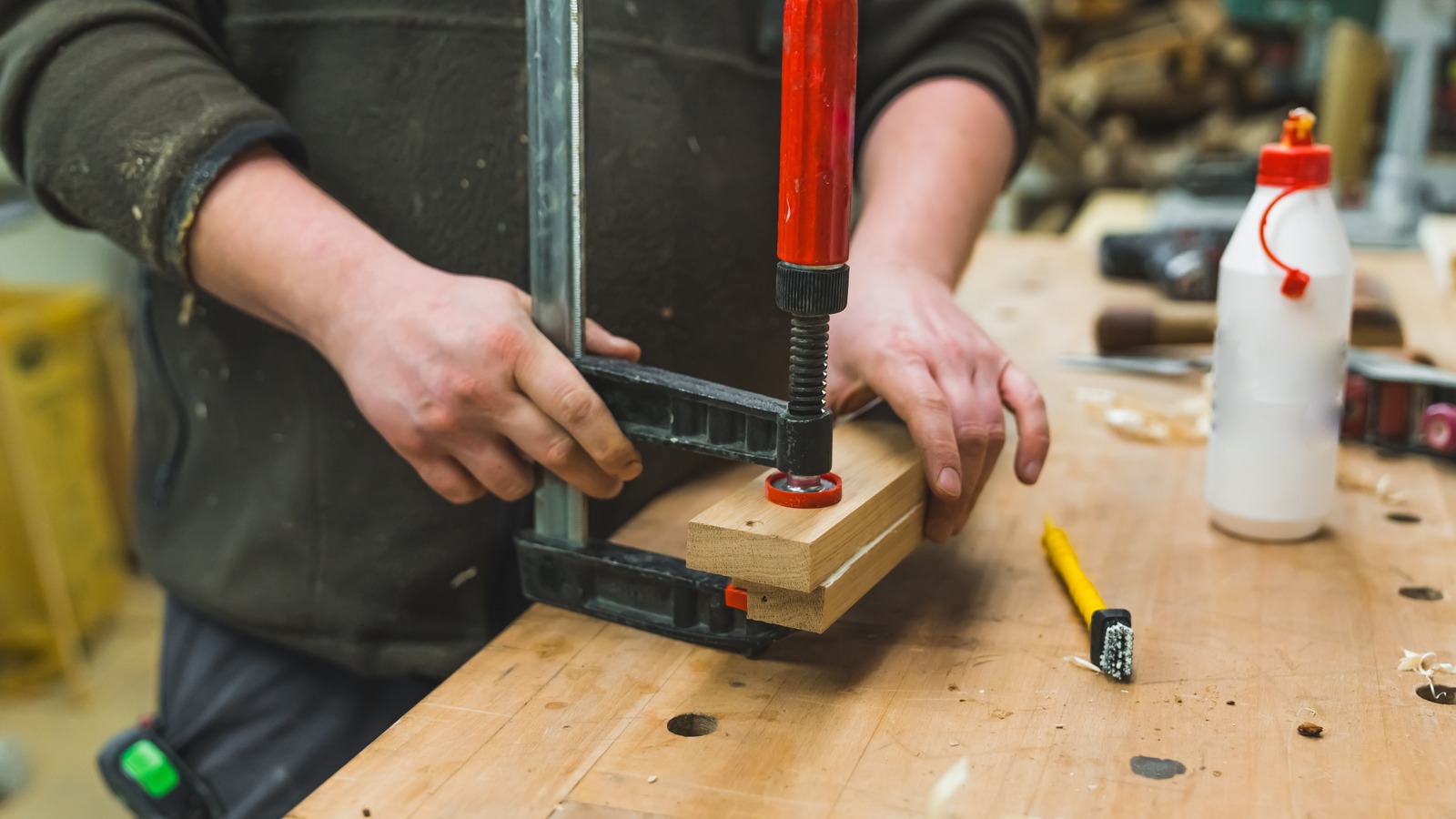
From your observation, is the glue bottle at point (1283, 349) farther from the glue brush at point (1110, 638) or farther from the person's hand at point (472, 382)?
the person's hand at point (472, 382)

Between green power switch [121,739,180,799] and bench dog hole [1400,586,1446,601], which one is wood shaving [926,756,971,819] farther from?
green power switch [121,739,180,799]

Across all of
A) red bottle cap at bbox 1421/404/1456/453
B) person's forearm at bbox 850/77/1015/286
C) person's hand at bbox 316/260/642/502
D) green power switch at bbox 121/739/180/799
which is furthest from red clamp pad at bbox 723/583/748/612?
red bottle cap at bbox 1421/404/1456/453

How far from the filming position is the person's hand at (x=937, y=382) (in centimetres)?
78

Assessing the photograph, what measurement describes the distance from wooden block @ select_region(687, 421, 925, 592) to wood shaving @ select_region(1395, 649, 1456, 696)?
0.31 m

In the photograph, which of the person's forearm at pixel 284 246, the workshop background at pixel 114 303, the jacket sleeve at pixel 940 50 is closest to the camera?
the person's forearm at pixel 284 246

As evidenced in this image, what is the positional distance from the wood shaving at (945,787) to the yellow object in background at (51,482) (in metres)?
2.17

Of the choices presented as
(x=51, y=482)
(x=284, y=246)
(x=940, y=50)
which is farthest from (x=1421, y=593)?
(x=51, y=482)

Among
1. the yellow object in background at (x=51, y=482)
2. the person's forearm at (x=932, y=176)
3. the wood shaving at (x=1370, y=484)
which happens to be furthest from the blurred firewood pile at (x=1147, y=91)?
the yellow object in background at (x=51, y=482)

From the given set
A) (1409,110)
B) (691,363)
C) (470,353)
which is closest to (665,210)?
(691,363)

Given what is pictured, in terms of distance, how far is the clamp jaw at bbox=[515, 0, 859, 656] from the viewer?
0.60 m

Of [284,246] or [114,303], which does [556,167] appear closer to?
[284,246]

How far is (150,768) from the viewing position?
977mm

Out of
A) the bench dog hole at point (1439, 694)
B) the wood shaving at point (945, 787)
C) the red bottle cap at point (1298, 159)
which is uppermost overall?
the red bottle cap at point (1298, 159)

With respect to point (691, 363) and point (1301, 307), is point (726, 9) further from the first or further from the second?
point (1301, 307)
